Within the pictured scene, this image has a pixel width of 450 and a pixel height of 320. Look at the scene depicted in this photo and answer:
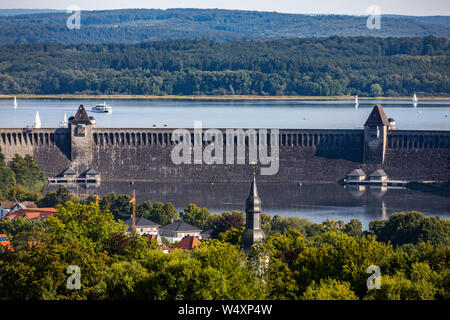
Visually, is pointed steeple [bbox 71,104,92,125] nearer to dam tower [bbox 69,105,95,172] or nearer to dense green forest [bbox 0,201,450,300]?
dam tower [bbox 69,105,95,172]

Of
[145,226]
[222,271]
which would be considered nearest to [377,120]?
[145,226]

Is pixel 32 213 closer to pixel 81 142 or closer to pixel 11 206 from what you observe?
pixel 11 206

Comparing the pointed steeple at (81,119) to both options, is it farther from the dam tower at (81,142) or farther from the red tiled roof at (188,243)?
the red tiled roof at (188,243)

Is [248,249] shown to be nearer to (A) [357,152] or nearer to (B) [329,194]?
(B) [329,194]

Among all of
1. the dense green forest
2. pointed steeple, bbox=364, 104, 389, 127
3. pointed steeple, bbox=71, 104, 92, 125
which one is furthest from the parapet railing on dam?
the dense green forest

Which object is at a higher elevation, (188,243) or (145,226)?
(188,243)

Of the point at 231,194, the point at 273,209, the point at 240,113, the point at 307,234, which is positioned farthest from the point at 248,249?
the point at 240,113
